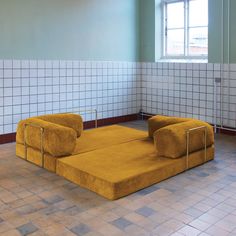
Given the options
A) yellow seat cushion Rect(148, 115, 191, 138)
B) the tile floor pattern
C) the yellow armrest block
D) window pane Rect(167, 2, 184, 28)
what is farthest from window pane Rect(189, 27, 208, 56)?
the yellow armrest block

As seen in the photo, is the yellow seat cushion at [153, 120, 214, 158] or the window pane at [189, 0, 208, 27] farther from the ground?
the window pane at [189, 0, 208, 27]

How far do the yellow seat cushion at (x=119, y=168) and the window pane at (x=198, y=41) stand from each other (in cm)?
258

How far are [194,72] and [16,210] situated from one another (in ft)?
14.3

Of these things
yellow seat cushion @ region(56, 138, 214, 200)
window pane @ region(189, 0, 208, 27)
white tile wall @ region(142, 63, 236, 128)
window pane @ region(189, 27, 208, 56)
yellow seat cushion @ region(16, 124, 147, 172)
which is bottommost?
yellow seat cushion @ region(56, 138, 214, 200)

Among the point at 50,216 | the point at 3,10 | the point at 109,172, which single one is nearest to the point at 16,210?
the point at 50,216

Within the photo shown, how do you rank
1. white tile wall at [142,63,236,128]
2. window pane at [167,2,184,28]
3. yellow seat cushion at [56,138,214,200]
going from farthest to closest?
1. window pane at [167,2,184,28]
2. white tile wall at [142,63,236,128]
3. yellow seat cushion at [56,138,214,200]

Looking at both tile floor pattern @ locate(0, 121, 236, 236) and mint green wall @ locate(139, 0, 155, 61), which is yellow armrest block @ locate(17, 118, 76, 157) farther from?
mint green wall @ locate(139, 0, 155, 61)

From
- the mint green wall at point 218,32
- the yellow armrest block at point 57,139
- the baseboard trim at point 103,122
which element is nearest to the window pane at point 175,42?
the mint green wall at point 218,32

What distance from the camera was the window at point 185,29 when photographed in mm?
6352

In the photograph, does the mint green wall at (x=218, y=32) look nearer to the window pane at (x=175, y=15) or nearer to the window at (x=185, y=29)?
the window at (x=185, y=29)

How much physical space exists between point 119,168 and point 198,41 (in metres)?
3.76

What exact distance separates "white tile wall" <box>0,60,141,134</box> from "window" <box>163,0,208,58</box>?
2.83 ft

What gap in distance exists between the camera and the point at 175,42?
6.91 meters

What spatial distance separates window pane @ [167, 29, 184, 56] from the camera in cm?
678
